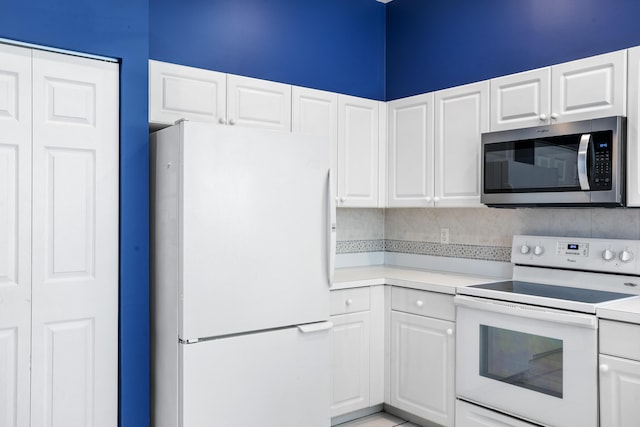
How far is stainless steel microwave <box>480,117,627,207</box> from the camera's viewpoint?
2451 millimetres

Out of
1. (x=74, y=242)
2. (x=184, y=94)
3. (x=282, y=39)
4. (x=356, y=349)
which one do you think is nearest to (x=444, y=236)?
(x=356, y=349)

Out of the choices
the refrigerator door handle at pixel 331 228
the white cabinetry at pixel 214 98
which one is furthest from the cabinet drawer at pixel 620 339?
the white cabinetry at pixel 214 98

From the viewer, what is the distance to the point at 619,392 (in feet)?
7.18

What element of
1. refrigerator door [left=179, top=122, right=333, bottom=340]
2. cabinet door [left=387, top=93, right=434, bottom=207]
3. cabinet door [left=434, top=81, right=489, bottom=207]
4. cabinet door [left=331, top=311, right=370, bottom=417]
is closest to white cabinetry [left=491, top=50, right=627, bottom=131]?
cabinet door [left=434, top=81, right=489, bottom=207]

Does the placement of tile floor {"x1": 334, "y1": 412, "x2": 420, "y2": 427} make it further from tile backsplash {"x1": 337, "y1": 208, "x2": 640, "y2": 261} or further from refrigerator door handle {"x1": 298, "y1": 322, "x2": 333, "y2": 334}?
tile backsplash {"x1": 337, "y1": 208, "x2": 640, "y2": 261}

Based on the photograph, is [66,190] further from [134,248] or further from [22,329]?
[22,329]

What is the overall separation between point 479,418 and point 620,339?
0.86 m

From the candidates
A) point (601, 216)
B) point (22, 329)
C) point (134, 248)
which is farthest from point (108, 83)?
point (601, 216)

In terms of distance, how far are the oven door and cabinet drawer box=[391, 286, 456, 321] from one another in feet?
0.29

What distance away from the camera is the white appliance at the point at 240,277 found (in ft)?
7.61

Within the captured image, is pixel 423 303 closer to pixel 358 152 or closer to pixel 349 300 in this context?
pixel 349 300

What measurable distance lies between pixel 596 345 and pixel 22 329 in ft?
7.64

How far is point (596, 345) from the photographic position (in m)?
2.26

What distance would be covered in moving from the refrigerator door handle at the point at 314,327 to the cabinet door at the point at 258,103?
45.0 inches
